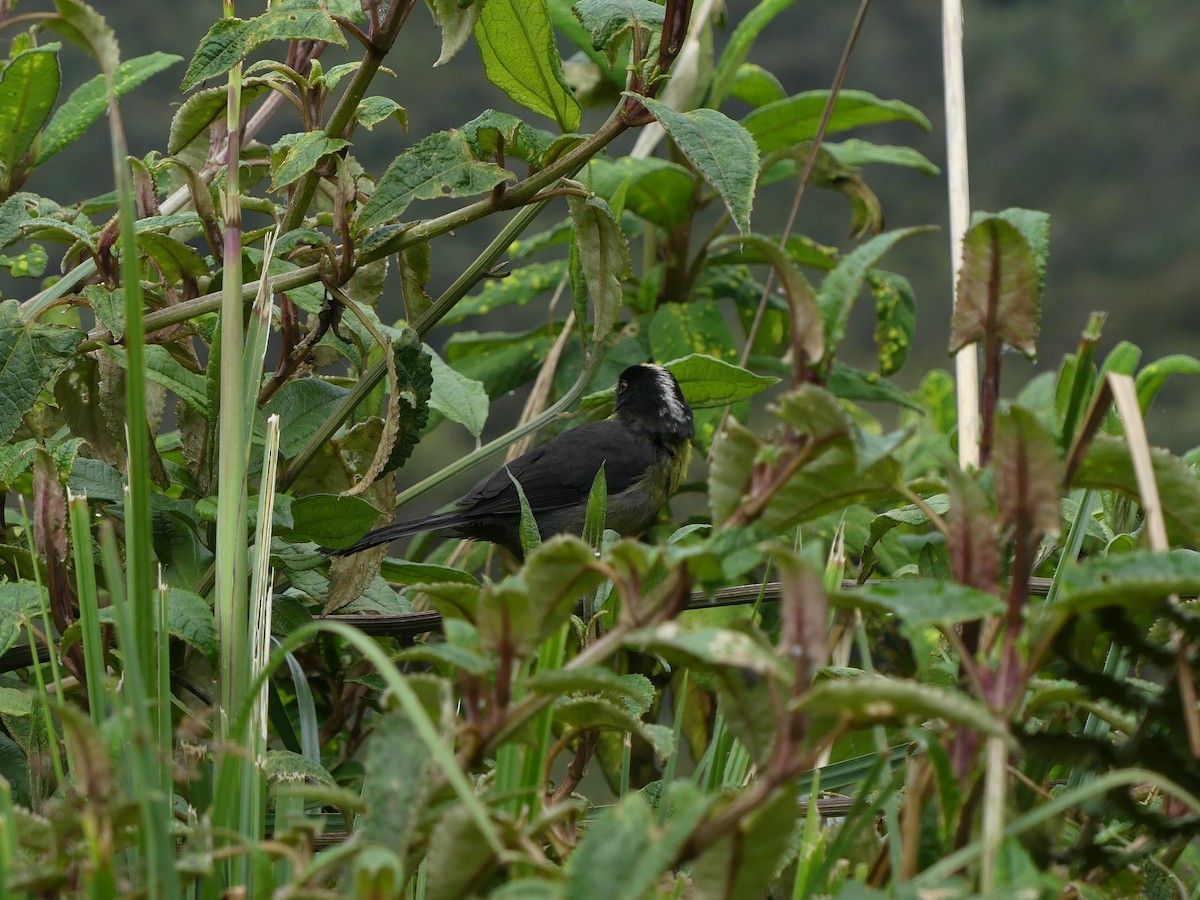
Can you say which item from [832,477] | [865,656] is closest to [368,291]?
[865,656]

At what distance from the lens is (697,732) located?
7.43 feet

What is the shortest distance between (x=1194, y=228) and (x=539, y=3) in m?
26.6

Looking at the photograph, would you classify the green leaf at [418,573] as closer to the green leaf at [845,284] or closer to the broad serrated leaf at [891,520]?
the broad serrated leaf at [891,520]

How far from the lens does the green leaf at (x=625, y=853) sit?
66 cm

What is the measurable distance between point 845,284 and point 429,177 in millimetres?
690

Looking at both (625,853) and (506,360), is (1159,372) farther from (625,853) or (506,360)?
(506,360)

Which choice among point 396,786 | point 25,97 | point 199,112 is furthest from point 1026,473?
point 25,97

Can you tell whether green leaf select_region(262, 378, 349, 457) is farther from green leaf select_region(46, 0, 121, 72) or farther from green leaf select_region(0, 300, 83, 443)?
green leaf select_region(46, 0, 121, 72)

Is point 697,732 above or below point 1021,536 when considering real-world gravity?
below

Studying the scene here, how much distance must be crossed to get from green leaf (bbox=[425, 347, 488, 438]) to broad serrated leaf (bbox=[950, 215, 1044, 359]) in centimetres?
114

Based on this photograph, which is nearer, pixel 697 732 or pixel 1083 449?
pixel 1083 449

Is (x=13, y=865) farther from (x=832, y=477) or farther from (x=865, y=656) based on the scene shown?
(x=865, y=656)

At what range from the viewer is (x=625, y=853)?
680 millimetres

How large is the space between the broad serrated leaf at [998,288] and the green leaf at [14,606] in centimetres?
84
